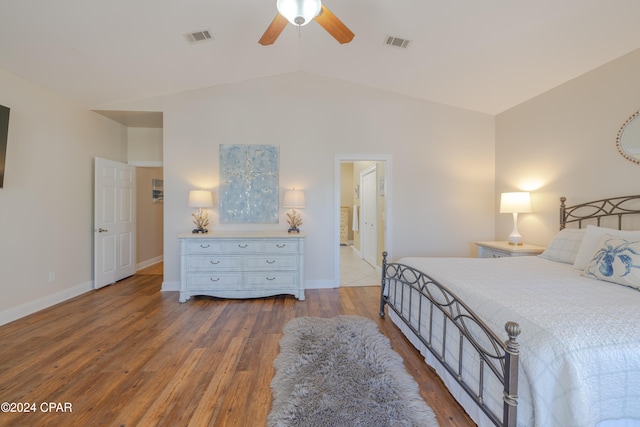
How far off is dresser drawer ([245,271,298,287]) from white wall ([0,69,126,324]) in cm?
242

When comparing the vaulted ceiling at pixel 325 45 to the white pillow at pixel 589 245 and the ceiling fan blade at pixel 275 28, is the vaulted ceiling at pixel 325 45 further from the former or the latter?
the white pillow at pixel 589 245

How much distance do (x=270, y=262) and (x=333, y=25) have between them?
2713 mm

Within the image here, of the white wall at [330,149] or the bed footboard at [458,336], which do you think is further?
the white wall at [330,149]

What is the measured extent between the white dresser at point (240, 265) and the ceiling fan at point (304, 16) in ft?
7.49

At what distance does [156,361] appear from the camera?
214 centimetres

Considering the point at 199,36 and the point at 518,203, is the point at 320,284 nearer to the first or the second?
the point at 518,203

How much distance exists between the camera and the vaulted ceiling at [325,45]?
2361mm

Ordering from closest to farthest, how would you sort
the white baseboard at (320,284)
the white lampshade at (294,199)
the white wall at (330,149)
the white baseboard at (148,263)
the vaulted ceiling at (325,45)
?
the vaulted ceiling at (325,45) < the white lampshade at (294,199) < the white wall at (330,149) < the white baseboard at (320,284) < the white baseboard at (148,263)

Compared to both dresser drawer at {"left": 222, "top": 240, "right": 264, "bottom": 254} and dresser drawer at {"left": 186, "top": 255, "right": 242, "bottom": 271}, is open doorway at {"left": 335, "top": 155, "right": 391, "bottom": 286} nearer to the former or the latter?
dresser drawer at {"left": 222, "top": 240, "right": 264, "bottom": 254}

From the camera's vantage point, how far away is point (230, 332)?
2666 mm

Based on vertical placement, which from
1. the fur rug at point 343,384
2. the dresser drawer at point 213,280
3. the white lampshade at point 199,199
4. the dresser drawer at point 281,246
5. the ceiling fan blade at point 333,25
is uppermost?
the ceiling fan blade at point 333,25

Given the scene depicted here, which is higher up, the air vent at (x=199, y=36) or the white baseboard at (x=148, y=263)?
the air vent at (x=199, y=36)

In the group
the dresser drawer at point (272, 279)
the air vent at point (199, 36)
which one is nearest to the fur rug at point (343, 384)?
the dresser drawer at point (272, 279)

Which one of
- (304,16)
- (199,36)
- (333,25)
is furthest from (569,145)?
(199,36)
